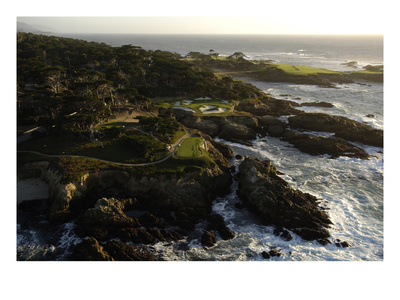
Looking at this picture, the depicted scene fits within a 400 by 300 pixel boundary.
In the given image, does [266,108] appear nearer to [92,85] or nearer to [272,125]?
[272,125]

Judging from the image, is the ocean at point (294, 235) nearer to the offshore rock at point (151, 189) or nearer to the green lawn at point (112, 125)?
the offshore rock at point (151, 189)

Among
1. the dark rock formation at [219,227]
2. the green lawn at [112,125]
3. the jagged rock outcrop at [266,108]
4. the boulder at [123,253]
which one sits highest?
the jagged rock outcrop at [266,108]

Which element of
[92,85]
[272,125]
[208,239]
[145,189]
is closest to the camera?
[208,239]

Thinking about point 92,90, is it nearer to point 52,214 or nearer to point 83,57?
point 52,214

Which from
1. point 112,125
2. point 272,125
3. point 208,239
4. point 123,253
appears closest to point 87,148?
point 112,125

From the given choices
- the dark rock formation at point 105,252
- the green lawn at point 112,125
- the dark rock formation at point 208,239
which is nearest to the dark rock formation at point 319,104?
the green lawn at point 112,125

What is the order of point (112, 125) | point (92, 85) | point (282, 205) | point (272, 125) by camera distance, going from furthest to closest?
point (272, 125) → point (92, 85) → point (112, 125) → point (282, 205)
